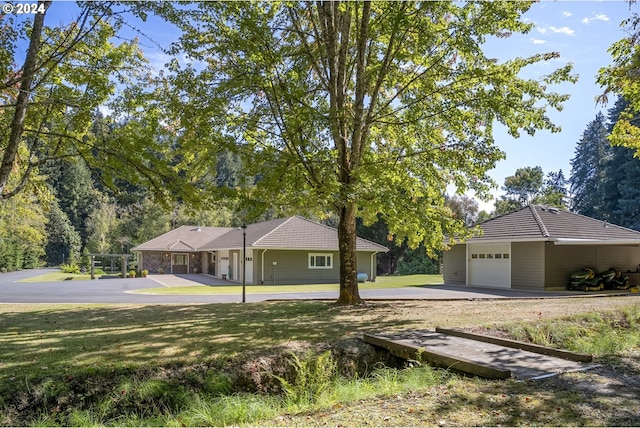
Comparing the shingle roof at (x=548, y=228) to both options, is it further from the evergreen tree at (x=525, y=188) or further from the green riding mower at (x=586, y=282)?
the evergreen tree at (x=525, y=188)

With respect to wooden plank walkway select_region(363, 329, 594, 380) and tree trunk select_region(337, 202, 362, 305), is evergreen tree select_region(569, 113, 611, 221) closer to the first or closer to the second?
tree trunk select_region(337, 202, 362, 305)

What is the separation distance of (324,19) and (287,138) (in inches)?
137

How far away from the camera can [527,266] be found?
887 inches

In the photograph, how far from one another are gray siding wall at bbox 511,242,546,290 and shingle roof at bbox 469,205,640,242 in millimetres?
767

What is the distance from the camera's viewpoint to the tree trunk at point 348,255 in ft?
42.4

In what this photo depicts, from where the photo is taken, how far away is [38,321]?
10.8 meters

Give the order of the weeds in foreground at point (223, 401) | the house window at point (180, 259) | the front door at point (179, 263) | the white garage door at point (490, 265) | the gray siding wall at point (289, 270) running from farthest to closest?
the house window at point (180, 259), the front door at point (179, 263), the gray siding wall at point (289, 270), the white garage door at point (490, 265), the weeds in foreground at point (223, 401)

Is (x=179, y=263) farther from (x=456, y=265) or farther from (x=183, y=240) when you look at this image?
(x=456, y=265)

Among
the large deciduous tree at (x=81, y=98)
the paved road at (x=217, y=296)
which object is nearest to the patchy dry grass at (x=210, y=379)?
the large deciduous tree at (x=81, y=98)

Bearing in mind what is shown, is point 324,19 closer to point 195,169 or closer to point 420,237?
point 195,169

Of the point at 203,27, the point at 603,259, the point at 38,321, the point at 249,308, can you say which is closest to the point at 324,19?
the point at 203,27

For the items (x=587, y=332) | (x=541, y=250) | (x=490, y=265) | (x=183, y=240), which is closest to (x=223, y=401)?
(x=587, y=332)

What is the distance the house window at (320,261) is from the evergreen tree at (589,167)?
3707 cm

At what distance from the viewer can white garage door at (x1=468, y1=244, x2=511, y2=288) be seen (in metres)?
23.5
